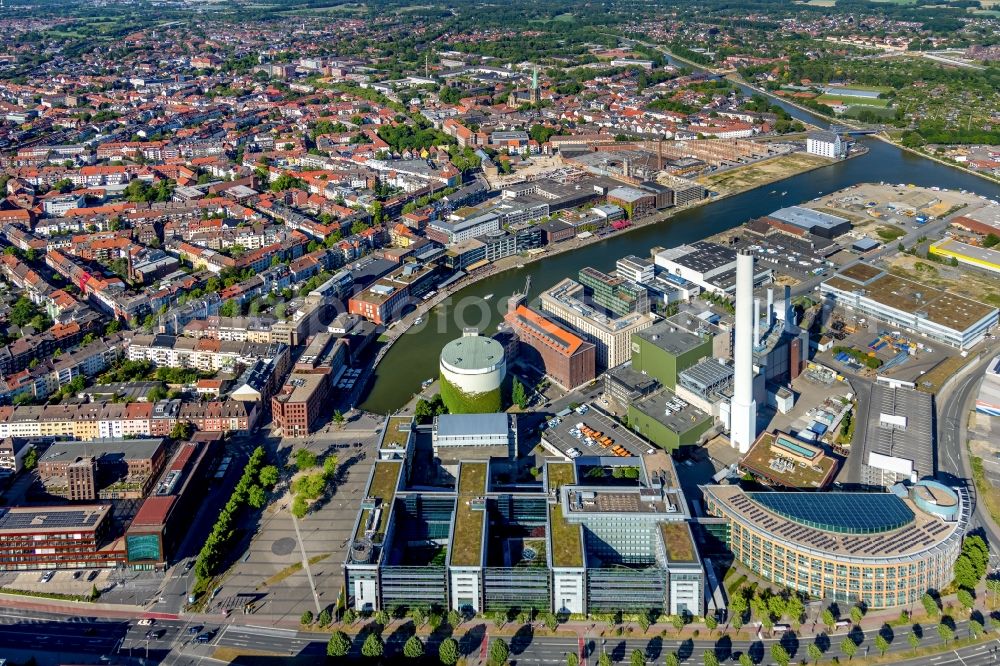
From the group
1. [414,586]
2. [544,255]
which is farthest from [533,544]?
[544,255]

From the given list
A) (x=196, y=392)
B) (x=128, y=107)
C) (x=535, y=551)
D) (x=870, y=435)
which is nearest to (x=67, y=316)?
(x=196, y=392)

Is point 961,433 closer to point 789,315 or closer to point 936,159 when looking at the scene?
point 789,315

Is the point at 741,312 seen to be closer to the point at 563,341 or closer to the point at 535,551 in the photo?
the point at 563,341

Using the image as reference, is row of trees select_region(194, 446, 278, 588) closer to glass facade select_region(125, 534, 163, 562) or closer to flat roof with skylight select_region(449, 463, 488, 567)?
glass facade select_region(125, 534, 163, 562)

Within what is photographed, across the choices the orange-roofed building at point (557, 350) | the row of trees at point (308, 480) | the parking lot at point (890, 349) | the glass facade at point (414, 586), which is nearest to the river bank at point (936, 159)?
the parking lot at point (890, 349)

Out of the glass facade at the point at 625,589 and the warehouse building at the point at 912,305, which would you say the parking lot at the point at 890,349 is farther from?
the glass facade at the point at 625,589

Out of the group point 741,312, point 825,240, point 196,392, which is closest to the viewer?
point 741,312
